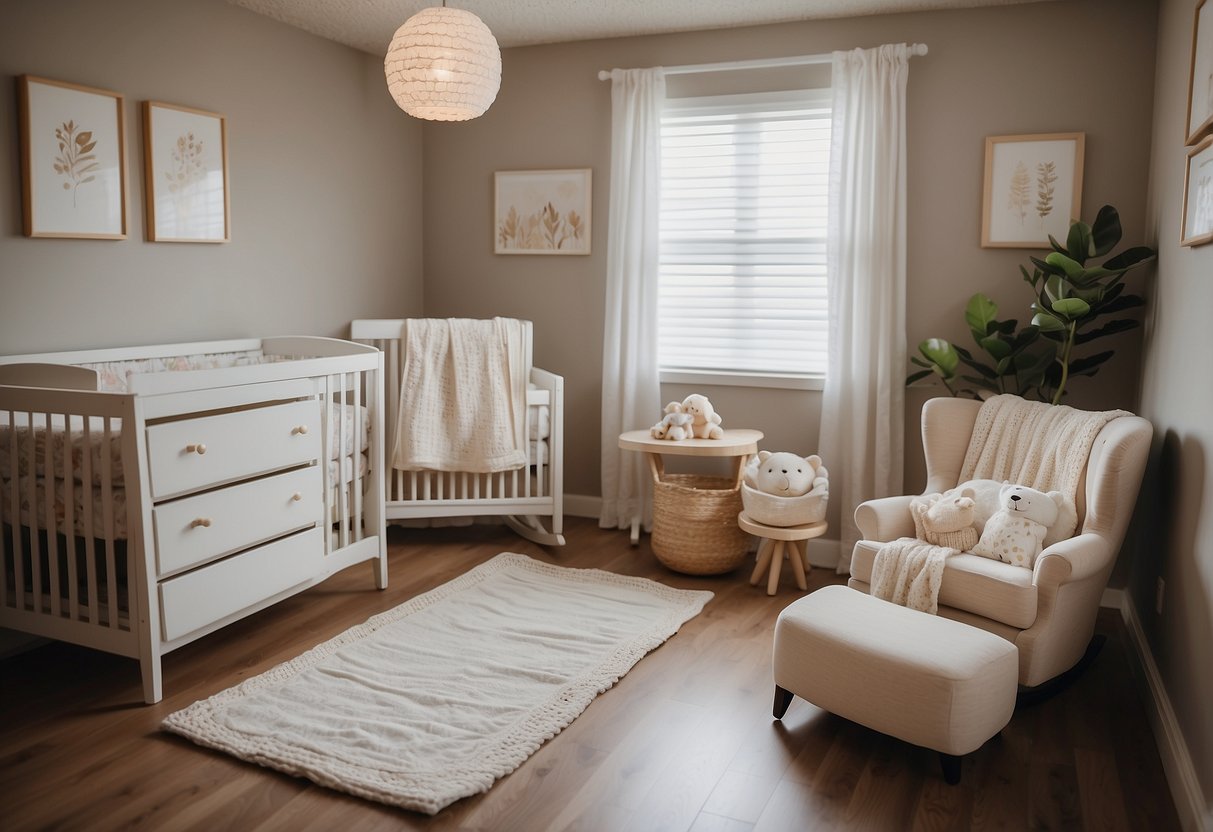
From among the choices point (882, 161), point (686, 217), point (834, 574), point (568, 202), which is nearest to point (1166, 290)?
point (882, 161)

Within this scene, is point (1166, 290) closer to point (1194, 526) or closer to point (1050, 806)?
point (1194, 526)

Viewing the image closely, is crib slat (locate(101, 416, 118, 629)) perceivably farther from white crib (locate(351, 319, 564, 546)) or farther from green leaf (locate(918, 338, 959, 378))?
green leaf (locate(918, 338, 959, 378))

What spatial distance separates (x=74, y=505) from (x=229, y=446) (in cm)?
41

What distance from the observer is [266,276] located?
3.82m

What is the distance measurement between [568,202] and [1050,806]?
125 inches

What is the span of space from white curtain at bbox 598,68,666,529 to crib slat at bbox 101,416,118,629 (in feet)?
7.17

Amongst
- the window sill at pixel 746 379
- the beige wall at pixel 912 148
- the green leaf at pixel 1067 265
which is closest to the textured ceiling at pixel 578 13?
the beige wall at pixel 912 148

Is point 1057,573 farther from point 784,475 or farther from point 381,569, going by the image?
point 381,569

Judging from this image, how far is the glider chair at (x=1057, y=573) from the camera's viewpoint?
2.44 m

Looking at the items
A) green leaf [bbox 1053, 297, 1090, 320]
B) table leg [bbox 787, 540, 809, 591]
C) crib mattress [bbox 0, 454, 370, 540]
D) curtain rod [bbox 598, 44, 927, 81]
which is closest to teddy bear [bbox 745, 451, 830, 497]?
table leg [bbox 787, 540, 809, 591]

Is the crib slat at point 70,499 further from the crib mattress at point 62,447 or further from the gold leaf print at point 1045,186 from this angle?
the gold leaf print at point 1045,186

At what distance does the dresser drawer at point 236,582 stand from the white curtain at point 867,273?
2094mm

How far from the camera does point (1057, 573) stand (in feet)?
7.90

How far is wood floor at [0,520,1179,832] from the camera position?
198 cm
